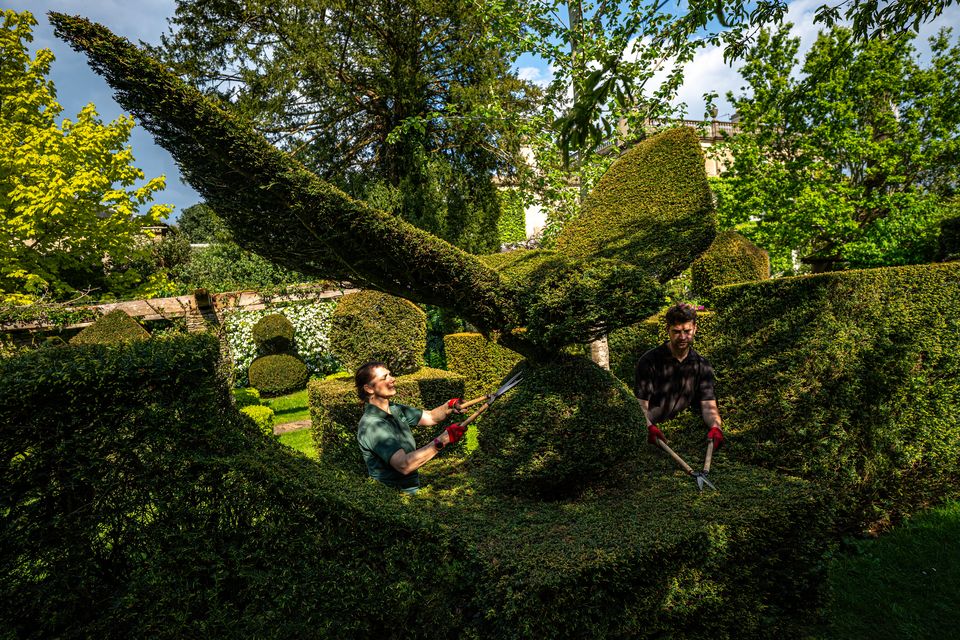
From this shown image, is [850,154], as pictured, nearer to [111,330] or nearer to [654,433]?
Answer: [654,433]

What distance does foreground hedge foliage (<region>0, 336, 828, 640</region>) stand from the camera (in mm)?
2076

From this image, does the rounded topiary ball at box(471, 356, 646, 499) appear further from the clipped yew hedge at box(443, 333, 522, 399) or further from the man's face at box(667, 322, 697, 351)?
the clipped yew hedge at box(443, 333, 522, 399)

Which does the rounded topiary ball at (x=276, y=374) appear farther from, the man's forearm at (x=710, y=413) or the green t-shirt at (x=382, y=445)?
the man's forearm at (x=710, y=413)

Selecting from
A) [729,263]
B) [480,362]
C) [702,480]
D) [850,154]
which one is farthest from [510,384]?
[850,154]

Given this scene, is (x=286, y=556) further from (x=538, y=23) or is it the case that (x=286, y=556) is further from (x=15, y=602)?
(x=538, y=23)

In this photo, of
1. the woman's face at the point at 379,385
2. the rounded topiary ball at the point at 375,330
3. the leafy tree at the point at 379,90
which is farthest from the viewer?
the leafy tree at the point at 379,90

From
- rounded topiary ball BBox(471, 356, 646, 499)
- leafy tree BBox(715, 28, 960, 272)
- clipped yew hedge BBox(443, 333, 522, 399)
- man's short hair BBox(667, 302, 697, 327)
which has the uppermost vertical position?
leafy tree BBox(715, 28, 960, 272)

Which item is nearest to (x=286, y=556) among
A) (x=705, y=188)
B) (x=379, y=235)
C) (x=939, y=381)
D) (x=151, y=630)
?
(x=151, y=630)

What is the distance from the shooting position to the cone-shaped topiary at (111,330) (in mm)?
10586

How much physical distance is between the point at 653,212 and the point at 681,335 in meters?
1.12

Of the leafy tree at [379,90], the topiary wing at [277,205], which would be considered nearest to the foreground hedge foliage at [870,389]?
the topiary wing at [277,205]

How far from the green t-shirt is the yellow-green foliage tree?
12.8 m

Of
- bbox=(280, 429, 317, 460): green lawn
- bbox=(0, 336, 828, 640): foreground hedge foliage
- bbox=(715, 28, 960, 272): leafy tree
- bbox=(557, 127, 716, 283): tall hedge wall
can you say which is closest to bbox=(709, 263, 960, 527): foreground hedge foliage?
bbox=(557, 127, 716, 283): tall hedge wall

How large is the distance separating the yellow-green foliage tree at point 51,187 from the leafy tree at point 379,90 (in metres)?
3.47
